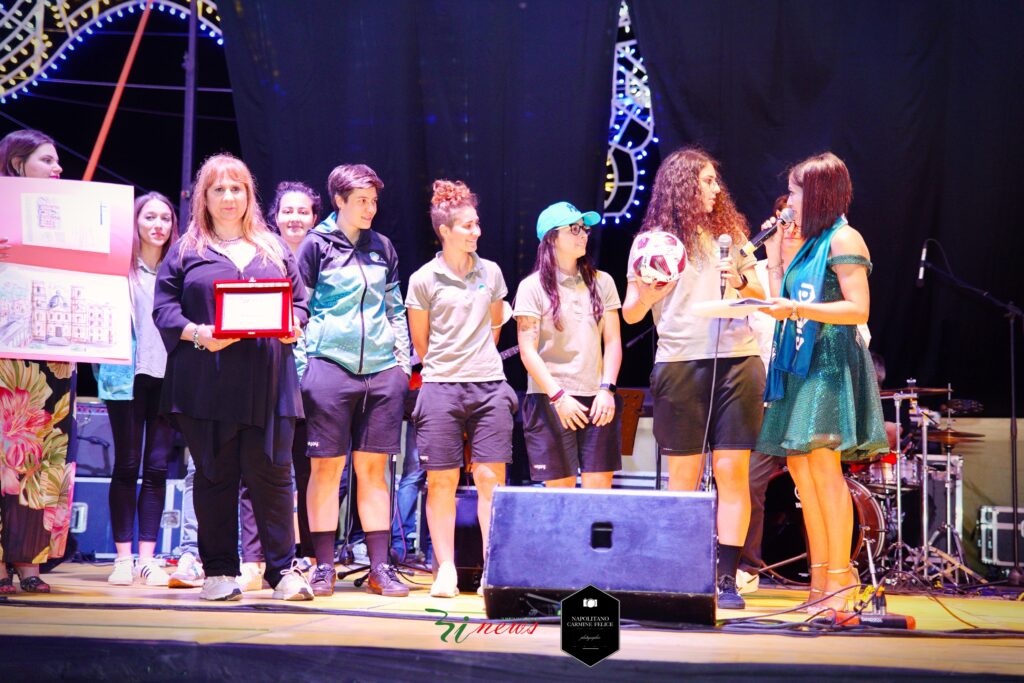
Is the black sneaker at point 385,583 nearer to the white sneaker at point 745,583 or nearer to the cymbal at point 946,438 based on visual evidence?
the white sneaker at point 745,583

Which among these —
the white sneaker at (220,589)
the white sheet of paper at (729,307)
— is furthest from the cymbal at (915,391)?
the white sneaker at (220,589)

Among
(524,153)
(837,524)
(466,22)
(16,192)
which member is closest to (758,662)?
(837,524)

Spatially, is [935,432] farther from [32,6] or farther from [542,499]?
[32,6]

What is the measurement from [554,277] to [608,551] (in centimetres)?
173

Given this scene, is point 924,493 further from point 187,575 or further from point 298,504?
point 187,575

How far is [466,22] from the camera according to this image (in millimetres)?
5910

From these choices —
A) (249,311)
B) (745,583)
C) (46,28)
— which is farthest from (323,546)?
(46,28)

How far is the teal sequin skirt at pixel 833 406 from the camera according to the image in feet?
11.4

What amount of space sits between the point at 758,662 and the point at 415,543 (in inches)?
144

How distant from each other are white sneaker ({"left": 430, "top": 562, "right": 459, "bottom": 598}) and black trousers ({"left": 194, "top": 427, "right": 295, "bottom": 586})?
0.70 m

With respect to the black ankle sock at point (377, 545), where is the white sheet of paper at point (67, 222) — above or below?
above

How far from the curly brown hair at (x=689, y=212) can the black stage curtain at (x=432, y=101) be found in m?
1.43

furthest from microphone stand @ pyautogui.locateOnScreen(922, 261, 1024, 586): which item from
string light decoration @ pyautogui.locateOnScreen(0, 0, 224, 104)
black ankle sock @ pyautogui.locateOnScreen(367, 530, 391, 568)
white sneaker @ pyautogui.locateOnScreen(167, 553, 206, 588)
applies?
string light decoration @ pyautogui.locateOnScreen(0, 0, 224, 104)

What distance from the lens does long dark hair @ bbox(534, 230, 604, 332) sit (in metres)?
4.41
